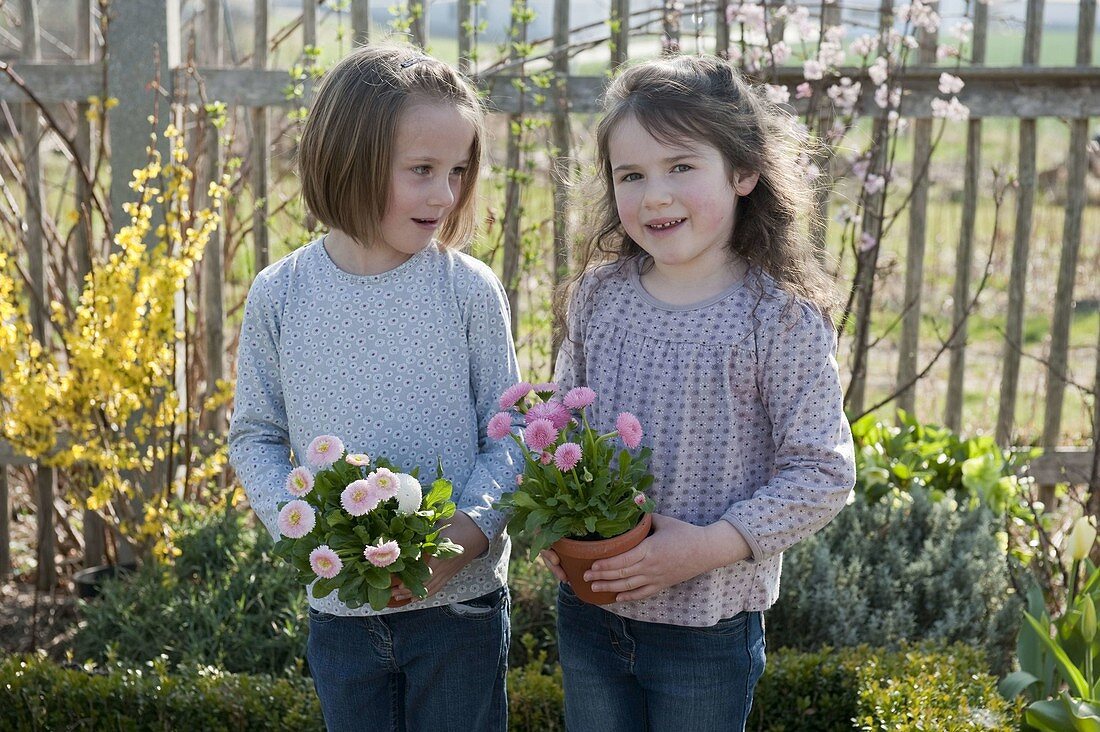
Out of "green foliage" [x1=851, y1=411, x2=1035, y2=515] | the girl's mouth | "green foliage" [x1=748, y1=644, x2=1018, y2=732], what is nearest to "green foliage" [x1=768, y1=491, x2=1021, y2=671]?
"green foliage" [x1=851, y1=411, x2=1035, y2=515]

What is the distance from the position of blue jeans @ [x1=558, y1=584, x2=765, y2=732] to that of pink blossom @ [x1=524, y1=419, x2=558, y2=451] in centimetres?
36

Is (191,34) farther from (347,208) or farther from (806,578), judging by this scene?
(806,578)

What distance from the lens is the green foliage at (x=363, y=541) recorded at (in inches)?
61.4

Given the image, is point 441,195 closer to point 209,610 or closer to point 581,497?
point 581,497

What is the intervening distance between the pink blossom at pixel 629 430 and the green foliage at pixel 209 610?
1.60 m

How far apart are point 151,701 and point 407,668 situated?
3.35 feet

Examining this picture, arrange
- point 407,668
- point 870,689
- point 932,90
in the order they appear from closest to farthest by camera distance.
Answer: point 407,668 → point 870,689 → point 932,90

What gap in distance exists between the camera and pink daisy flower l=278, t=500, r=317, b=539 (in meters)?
1.55

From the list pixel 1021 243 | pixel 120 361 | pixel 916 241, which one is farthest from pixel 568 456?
pixel 1021 243

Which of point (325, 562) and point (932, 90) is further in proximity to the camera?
point (932, 90)

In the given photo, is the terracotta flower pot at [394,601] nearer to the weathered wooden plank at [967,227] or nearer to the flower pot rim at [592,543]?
the flower pot rim at [592,543]

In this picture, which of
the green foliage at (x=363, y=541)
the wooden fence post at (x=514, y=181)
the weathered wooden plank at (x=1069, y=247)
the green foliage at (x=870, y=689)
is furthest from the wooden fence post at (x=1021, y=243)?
the green foliage at (x=363, y=541)

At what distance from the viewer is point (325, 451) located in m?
1.60

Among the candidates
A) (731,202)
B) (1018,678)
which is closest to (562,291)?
(731,202)
